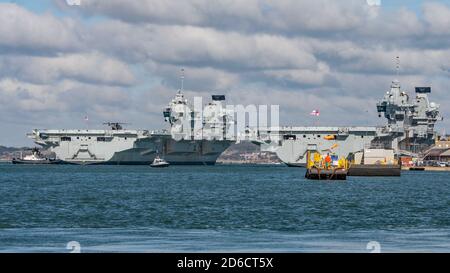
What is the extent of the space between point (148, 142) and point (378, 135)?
45.2 meters

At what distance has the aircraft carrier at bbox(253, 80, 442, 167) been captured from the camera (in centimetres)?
15350

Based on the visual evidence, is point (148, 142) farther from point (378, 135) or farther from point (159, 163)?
point (378, 135)

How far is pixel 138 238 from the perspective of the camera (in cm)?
2717

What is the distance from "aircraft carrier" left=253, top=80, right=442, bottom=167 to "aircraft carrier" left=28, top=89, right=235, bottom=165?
35.8ft

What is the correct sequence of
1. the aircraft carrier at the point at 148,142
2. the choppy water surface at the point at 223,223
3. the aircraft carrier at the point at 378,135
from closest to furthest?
1. the choppy water surface at the point at 223,223
2. the aircraft carrier at the point at 378,135
3. the aircraft carrier at the point at 148,142

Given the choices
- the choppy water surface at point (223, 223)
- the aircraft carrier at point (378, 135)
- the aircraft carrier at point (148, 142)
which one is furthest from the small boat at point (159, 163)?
the choppy water surface at point (223, 223)

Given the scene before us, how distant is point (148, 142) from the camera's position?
16162 centimetres

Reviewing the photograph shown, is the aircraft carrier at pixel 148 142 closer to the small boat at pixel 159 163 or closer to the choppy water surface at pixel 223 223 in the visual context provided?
the small boat at pixel 159 163

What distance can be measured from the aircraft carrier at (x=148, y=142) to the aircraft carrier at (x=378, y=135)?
429 inches

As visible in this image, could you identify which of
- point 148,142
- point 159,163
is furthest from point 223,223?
point 148,142

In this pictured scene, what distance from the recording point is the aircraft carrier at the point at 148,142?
16025 cm

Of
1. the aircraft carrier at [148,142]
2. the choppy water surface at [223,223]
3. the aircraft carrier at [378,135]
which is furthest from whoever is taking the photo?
the aircraft carrier at [148,142]

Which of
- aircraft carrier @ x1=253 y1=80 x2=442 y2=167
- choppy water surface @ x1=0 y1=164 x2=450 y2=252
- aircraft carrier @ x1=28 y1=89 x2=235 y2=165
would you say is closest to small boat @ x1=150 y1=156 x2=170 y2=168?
aircraft carrier @ x1=28 y1=89 x2=235 y2=165
